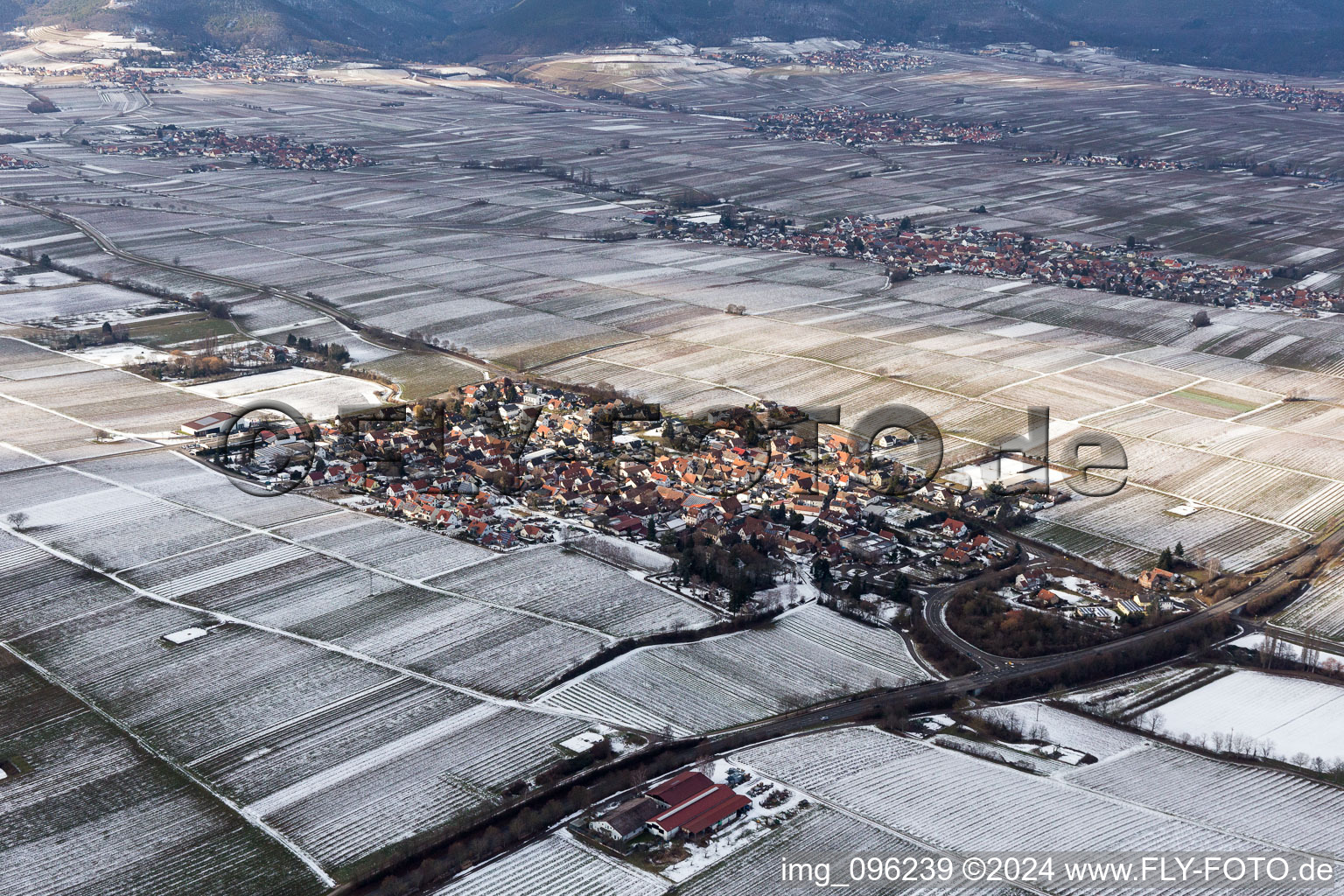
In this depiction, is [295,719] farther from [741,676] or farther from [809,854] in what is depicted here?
[809,854]

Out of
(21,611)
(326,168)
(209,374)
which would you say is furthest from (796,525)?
A: (326,168)

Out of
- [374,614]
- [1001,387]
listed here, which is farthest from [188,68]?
[374,614]

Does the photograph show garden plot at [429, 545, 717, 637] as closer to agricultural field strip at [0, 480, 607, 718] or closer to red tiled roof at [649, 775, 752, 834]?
agricultural field strip at [0, 480, 607, 718]

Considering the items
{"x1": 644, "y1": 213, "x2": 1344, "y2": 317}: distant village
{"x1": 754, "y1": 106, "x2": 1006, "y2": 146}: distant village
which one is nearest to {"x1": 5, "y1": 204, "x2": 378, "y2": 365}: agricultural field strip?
{"x1": 644, "y1": 213, "x2": 1344, "y2": 317}: distant village

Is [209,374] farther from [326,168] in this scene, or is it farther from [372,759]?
[326,168]

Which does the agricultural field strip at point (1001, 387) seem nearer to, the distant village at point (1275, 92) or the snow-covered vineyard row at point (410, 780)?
the snow-covered vineyard row at point (410, 780)

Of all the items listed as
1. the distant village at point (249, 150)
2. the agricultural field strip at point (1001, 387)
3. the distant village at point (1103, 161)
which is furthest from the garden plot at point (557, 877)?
the distant village at point (1103, 161)
